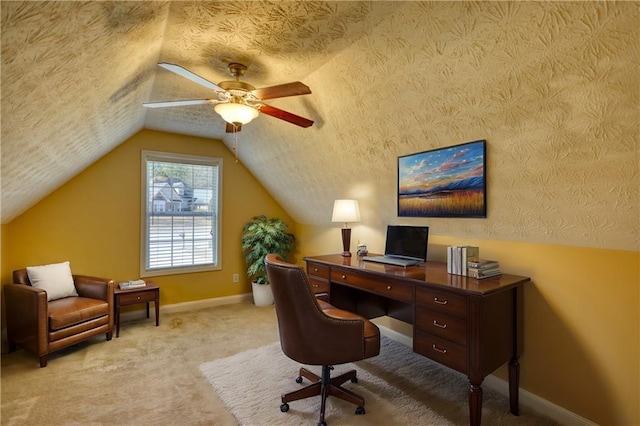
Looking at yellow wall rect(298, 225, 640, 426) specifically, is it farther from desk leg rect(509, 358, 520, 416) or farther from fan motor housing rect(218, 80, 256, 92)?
fan motor housing rect(218, 80, 256, 92)

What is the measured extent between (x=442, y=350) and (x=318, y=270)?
1309 millimetres

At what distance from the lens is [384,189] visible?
10.0 ft

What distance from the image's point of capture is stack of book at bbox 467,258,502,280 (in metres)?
2.09

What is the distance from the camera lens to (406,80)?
2.12 meters

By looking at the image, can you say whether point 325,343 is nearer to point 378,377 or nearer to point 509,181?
point 378,377

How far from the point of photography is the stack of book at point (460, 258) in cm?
216

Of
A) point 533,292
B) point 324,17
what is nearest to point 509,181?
A: point 533,292

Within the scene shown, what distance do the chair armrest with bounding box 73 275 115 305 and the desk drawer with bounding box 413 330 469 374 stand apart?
2.95 m

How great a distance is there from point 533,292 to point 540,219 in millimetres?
524

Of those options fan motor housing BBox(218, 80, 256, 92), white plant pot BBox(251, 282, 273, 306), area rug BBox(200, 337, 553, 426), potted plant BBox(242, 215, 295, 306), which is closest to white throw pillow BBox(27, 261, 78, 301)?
area rug BBox(200, 337, 553, 426)

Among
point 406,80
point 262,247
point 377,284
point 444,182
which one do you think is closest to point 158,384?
point 377,284

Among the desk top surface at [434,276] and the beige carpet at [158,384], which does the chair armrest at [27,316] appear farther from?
the desk top surface at [434,276]

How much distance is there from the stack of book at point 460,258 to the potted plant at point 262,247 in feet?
8.91

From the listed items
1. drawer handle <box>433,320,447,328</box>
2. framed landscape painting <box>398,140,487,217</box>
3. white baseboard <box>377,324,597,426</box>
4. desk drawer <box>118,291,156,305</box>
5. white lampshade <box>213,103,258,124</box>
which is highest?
white lampshade <box>213,103,258,124</box>
